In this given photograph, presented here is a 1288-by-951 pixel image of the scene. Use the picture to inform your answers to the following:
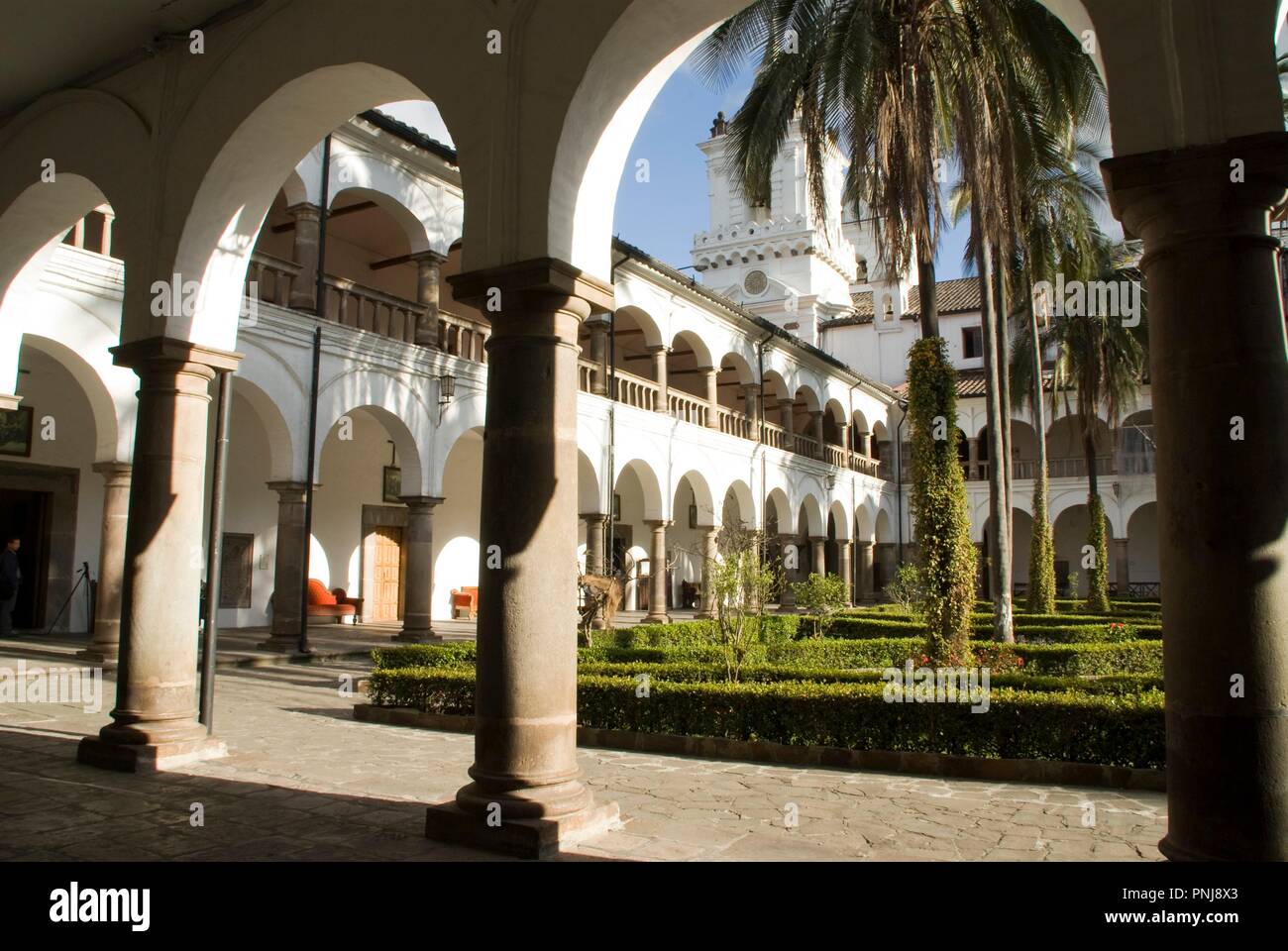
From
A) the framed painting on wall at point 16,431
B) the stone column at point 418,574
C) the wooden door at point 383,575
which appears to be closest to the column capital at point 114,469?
the framed painting on wall at point 16,431

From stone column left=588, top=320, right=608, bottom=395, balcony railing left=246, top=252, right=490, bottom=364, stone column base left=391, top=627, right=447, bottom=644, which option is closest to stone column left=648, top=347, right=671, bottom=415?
stone column left=588, top=320, right=608, bottom=395

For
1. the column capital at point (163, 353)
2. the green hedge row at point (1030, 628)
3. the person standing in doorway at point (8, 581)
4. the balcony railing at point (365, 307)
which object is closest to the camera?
the column capital at point (163, 353)

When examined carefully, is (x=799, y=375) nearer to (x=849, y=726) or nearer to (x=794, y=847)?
(x=849, y=726)

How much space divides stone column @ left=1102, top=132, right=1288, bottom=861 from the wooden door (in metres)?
18.9

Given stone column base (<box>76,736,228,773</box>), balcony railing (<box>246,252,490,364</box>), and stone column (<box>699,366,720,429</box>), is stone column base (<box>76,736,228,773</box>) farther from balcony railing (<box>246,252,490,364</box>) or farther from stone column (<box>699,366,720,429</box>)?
stone column (<box>699,366,720,429</box>)

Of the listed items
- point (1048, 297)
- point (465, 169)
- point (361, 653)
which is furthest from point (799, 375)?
point (465, 169)

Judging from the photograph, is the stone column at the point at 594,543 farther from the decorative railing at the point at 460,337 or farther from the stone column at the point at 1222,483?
the stone column at the point at 1222,483

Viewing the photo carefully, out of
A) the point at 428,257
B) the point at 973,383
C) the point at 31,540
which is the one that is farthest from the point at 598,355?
the point at 973,383

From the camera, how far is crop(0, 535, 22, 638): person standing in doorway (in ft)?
47.4

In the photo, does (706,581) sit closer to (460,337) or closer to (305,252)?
(460,337)

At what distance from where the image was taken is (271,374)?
14398 millimetres

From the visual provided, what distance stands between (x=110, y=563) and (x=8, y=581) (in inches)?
124

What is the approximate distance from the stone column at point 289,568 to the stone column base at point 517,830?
10.5 meters

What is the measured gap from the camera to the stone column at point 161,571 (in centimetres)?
654
